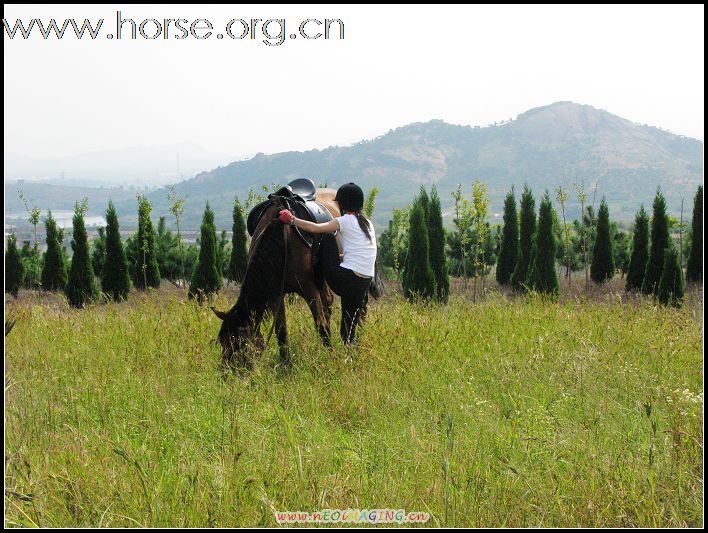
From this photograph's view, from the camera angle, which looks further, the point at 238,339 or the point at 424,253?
the point at 424,253

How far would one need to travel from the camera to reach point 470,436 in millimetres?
4621

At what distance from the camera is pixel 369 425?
5160 mm

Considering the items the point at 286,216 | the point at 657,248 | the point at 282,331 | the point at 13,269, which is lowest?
the point at 13,269

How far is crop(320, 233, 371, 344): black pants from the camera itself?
6578mm

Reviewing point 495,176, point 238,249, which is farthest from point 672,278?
point 495,176

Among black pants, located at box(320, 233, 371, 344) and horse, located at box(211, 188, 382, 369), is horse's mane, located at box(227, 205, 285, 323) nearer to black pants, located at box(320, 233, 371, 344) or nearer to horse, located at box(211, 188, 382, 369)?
horse, located at box(211, 188, 382, 369)

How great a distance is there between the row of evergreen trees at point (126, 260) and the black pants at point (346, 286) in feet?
23.0

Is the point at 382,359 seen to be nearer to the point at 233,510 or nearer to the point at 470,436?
the point at 470,436

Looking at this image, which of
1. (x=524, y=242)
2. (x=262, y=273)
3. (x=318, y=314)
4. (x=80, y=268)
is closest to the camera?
(x=262, y=273)

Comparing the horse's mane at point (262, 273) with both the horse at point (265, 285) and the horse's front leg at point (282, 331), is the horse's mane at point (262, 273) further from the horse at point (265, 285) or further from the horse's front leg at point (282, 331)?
the horse's front leg at point (282, 331)

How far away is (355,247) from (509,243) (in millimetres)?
14077

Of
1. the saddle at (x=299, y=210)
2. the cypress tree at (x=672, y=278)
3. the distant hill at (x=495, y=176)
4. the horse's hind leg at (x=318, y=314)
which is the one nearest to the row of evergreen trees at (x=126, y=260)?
the saddle at (x=299, y=210)

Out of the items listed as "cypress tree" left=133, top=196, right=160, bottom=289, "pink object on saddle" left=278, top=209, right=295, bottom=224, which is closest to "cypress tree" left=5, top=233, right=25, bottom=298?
"cypress tree" left=133, top=196, right=160, bottom=289

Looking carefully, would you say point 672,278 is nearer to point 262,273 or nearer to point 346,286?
point 346,286
